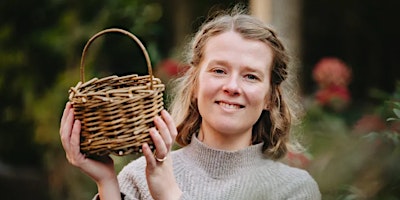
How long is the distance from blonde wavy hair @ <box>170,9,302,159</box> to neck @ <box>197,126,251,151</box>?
9cm

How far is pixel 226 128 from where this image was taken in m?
2.57

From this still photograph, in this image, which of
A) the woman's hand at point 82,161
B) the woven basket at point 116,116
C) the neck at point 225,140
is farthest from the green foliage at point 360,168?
the neck at point 225,140

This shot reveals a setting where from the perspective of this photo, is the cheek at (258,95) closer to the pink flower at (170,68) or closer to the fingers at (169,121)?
the fingers at (169,121)

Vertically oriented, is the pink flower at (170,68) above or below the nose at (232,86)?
below

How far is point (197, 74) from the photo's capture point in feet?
9.01

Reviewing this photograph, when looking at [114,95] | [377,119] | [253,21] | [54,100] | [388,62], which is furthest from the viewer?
[388,62]

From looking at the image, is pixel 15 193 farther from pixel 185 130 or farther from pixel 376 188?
pixel 376 188

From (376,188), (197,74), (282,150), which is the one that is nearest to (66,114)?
(197,74)

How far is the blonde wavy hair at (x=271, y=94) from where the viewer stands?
8.89 feet

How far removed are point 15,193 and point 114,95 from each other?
533cm

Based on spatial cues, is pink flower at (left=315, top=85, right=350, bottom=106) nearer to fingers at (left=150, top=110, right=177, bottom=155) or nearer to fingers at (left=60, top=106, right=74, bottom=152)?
fingers at (left=150, top=110, right=177, bottom=155)

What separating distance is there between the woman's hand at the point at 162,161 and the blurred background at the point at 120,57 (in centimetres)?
102

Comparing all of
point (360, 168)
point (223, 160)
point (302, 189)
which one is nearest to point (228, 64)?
point (223, 160)

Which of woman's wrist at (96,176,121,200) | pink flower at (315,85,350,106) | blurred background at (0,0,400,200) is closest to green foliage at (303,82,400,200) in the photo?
woman's wrist at (96,176,121,200)
